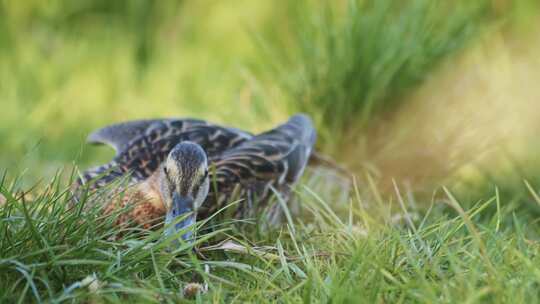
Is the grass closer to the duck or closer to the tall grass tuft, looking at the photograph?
the tall grass tuft

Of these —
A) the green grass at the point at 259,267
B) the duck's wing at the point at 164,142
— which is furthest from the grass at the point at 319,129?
the duck's wing at the point at 164,142

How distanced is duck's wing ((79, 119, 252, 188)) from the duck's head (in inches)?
20.3

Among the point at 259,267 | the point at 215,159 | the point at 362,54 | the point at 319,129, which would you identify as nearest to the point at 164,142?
the point at 215,159

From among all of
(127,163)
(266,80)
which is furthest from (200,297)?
(266,80)

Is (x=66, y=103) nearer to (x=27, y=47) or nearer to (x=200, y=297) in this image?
(x=27, y=47)

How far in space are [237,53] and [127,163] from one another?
2999 millimetres

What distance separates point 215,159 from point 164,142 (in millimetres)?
265

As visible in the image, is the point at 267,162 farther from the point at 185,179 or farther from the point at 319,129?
the point at 319,129

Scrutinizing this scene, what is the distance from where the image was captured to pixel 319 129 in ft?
16.4

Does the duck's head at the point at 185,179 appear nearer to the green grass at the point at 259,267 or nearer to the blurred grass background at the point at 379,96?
the green grass at the point at 259,267

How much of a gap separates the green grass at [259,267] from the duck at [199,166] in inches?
22.8

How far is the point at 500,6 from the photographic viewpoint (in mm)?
6625

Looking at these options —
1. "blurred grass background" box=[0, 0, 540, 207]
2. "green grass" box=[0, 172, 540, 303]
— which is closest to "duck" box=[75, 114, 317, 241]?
"blurred grass background" box=[0, 0, 540, 207]

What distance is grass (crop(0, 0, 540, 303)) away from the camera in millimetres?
2494
